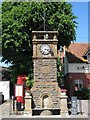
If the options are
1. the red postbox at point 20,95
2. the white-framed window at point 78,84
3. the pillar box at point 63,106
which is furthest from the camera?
the white-framed window at point 78,84

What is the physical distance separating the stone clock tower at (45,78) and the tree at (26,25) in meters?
5.30

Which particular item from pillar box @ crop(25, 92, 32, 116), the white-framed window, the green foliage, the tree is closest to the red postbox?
pillar box @ crop(25, 92, 32, 116)

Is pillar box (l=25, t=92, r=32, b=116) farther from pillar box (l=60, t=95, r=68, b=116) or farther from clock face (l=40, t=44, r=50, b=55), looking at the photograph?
clock face (l=40, t=44, r=50, b=55)

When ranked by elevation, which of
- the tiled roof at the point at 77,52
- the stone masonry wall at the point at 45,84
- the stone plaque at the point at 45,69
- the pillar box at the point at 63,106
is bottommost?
the pillar box at the point at 63,106

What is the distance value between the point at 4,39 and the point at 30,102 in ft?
29.4

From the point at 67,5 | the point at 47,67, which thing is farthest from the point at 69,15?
the point at 47,67

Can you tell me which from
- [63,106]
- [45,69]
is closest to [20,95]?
[45,69]

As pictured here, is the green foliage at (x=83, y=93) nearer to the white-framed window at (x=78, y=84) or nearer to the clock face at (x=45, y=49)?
the white-framed window at (x=78, y=84)

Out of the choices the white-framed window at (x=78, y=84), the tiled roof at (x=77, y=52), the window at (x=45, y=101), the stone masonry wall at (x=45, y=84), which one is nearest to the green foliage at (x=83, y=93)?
the white-framed window at (x=78, y=84)

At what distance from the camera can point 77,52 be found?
42.6m

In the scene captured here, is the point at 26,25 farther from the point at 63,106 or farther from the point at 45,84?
the point at 63,106

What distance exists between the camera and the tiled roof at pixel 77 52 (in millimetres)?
40406

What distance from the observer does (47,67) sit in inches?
951

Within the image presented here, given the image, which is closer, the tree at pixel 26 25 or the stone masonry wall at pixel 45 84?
the stone masonry wall at pixel 45 84
